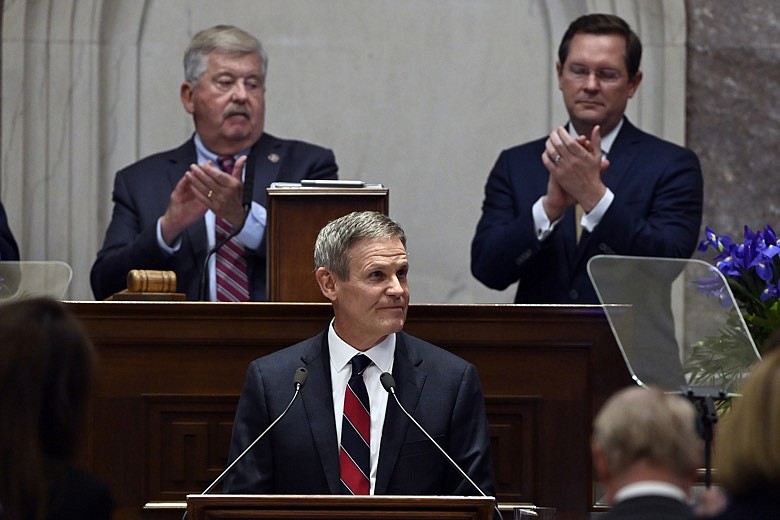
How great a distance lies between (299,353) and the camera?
4945 mm

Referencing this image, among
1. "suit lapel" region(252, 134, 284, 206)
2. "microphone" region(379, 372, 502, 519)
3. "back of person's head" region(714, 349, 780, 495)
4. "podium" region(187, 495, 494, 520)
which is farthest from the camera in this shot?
"suit lapel" region(252, 134, 284, 206)

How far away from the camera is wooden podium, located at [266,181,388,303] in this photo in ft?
18.3

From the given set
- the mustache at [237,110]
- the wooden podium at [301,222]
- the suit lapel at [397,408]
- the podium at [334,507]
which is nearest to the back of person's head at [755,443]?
the podium at [334,507]

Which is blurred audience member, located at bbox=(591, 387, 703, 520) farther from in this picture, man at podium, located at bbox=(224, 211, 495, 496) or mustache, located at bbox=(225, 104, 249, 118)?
mustache, located at bbox=(225, 104, 249, 118)

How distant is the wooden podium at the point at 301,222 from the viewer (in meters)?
5.59

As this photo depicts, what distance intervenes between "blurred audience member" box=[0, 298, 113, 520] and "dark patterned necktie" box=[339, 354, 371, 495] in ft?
5.50

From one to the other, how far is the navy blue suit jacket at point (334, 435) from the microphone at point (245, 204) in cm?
114

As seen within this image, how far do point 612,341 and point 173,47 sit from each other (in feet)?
11.6

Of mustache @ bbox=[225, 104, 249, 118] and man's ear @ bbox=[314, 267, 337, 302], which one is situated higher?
mustache @ bbox=[225, 104, 249, 118]

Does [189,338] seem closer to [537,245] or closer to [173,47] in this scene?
[537,245]

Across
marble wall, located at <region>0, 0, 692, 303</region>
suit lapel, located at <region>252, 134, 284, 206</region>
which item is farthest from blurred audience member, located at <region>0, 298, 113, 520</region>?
marble wall, located at <region>0, 0, 692, 303</region>

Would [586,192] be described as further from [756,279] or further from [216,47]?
[216,47]

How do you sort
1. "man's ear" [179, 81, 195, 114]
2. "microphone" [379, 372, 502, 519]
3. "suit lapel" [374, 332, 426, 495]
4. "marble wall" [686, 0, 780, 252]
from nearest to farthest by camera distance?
"microphone" [379, 372, 502, 519], "suit lapel" [374, 332, 426, 495], "man's ear" [179, 81, 195, 114], "marble wall" [686, 0, 780, 252]

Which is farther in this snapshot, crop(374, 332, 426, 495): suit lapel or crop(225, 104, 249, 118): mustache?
crop(225, 104, 249, 118): mustache
